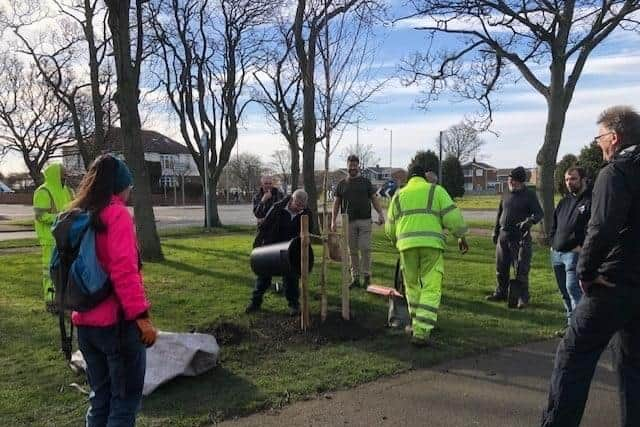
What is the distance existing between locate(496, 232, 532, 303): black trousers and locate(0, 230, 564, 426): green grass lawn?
345 mm

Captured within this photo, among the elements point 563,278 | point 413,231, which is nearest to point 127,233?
point 413,231

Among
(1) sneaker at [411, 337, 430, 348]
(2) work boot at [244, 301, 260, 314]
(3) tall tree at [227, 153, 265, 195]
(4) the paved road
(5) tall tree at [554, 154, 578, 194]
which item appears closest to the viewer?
(1) sneaker at [411, 337, 430, 348]

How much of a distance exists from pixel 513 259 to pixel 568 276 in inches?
66.7

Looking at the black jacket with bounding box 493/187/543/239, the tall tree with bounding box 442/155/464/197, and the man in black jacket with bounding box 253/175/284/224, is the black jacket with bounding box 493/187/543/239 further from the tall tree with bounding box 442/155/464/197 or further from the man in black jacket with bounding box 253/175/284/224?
the tall tree with bounding box 442/155/464/197

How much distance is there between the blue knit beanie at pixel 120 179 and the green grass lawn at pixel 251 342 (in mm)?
1816

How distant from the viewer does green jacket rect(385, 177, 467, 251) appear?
5.95m

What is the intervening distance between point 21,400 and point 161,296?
412 cm

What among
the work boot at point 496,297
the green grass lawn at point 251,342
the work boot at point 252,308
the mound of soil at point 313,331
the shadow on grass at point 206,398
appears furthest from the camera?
the work boot at point 496,297

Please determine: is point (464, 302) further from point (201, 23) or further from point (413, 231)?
point (201, 23)

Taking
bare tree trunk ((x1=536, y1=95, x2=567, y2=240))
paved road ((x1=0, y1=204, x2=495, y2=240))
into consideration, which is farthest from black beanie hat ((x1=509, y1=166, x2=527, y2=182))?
paved road ((x1=0, y1=204, x2=495, y2=240))

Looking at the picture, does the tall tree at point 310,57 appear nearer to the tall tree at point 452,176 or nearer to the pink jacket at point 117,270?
the pink jacket at point 117,270

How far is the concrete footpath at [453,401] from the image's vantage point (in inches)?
165

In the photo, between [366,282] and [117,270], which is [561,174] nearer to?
[366,282]

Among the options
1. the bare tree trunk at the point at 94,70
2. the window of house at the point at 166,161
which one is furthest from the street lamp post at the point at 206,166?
the window of house at the point at 166,161
